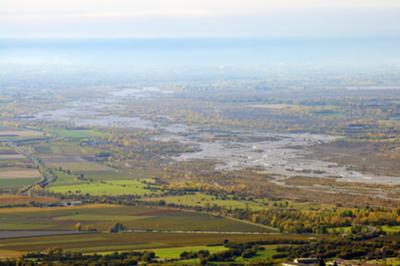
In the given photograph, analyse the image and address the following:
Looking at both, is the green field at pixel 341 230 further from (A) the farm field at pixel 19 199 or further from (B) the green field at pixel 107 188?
(A) the farm field at pixel 19 199

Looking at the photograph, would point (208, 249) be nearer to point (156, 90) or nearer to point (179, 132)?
point (179, 132)

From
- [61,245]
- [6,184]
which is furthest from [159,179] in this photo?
[61,245]

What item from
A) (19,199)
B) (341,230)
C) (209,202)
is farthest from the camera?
(19,199)

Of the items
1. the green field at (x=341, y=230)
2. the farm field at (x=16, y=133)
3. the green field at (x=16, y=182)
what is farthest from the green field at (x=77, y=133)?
the green field at (x=341, y=230)

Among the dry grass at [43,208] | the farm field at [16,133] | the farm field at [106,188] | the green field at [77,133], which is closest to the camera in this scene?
the dry grass at [43,208]

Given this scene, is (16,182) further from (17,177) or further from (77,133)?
(77,133)

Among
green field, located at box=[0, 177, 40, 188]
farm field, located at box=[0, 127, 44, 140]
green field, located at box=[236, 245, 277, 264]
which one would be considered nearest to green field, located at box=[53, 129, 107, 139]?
farm field, located at box=[0, 127, 44, 140]

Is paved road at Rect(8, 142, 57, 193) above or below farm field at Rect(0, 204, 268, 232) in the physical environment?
above

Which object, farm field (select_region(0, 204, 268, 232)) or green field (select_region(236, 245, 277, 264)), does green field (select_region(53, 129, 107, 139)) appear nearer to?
farm field (select_region(0, 204, 268, 232))

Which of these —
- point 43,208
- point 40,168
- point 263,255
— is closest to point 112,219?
point 43,208
